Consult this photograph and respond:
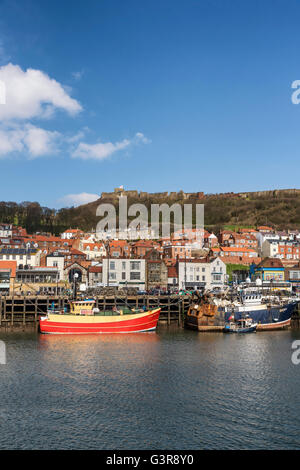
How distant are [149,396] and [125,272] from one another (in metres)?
42.0

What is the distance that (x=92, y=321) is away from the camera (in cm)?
4100

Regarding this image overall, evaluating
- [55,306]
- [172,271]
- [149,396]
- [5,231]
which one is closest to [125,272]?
[172,271]

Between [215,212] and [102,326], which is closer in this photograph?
[102,326]

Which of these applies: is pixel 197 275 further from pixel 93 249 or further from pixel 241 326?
pixel 93 249

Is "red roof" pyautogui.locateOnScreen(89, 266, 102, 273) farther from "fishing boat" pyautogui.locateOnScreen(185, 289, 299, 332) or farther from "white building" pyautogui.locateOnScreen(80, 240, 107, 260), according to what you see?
"fishing boat" pyautogui.locateOnScreen(185, 289, 299, 332)

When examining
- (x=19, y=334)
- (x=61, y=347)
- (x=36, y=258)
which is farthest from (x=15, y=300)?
(x=36, y=258)

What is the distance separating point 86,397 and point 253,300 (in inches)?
1093

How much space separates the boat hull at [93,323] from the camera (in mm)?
40375

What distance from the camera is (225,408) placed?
20578mm

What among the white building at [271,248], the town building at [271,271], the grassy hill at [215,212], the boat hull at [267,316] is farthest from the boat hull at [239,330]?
the grassy hill at [215,212]

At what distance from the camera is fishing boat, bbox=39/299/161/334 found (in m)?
40.4

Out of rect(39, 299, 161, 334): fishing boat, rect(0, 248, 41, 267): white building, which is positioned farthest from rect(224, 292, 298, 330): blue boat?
rect(0, 248, 41, 267): white building

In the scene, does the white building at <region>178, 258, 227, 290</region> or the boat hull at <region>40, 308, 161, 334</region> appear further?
the white building at <region>178, 258, 227, 290</region>

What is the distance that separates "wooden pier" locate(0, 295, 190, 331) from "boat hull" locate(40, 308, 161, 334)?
182 inches
